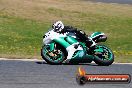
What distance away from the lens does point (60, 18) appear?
31594 mm

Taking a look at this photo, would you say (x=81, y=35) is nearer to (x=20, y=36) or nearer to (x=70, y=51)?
(x=70, y=51)

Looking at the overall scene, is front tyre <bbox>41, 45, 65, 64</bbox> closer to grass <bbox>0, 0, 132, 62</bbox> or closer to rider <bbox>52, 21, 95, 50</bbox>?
rider <bbox>52, 21, 95, 50</bbox>

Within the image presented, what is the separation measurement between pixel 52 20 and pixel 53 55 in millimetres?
16188

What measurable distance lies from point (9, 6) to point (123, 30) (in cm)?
876

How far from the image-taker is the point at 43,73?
1279 cm

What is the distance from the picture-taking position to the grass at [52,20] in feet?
67.5

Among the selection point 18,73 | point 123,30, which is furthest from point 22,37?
point 18,73

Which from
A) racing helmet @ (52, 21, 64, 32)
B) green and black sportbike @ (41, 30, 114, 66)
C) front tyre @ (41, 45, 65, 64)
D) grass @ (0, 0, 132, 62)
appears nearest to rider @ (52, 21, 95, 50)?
racing helmet @ (52, 21, 64, 32)

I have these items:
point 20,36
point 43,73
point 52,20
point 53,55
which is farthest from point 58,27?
point 52,20

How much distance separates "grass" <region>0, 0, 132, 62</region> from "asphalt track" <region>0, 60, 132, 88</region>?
2233 mm

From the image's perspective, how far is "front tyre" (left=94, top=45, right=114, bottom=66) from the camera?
49.1 feet

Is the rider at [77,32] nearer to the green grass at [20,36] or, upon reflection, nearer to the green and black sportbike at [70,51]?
the green and black sportbike at [70,51]

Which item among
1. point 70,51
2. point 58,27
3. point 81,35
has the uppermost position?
point 58,27

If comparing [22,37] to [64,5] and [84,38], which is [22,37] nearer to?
[84,38]
